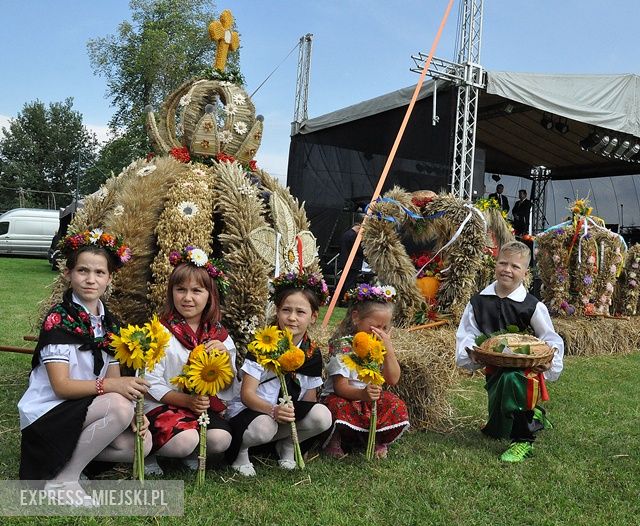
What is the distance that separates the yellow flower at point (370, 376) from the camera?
10.2 ft

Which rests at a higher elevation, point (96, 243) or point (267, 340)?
point (96, 243)

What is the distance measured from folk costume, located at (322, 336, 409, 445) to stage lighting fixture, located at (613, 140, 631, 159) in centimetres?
1052

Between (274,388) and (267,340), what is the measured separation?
0.47 metres

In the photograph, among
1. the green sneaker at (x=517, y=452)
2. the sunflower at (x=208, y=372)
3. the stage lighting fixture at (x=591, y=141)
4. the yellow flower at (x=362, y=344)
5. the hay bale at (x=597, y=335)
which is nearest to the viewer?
the sunflower at (x=208, y=372)

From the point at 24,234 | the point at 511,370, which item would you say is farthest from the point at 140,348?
the point at 24,234

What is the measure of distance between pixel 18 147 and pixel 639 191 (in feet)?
138

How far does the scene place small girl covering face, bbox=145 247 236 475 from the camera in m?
3.00

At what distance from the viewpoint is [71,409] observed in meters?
2.72

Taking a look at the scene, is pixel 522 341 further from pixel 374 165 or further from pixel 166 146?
pixel 374 165

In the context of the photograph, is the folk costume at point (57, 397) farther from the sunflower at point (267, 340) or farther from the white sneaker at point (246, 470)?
the white sneaker at point (246, 470)

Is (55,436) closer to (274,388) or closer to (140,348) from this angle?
(140,348)

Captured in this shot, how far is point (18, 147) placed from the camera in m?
45.5

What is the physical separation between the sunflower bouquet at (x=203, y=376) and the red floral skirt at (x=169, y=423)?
0.13 m

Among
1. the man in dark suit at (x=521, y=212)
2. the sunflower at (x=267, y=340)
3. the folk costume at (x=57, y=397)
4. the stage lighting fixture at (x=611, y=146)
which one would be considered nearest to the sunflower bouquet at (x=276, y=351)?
the sunflower at (x=267, y=340)
